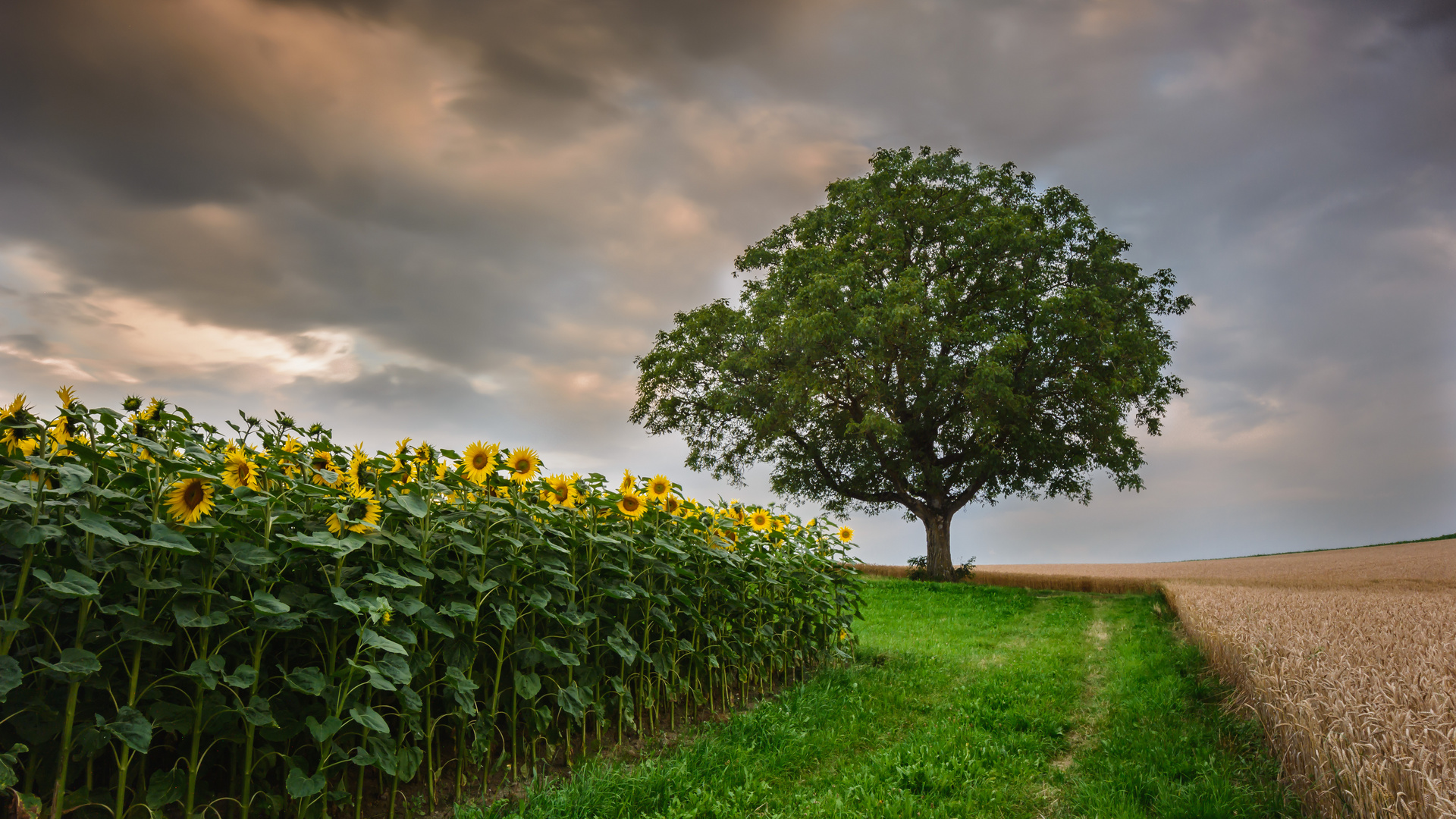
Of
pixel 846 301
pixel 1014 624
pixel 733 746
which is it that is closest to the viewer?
pixel 733 746

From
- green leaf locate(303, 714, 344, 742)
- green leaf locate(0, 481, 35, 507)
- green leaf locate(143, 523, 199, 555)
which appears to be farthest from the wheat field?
green leaf locate(0, 481, 35, 507)

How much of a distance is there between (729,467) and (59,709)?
900 inches

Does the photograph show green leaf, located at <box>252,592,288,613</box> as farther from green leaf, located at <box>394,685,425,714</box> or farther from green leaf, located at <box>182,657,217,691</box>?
green leaf, located at <box>394,685,425,714</box>

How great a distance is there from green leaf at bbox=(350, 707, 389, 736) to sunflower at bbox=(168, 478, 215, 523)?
1.10m

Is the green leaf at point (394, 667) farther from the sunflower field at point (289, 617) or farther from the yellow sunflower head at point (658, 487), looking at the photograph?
the yellow sunflower head at point (658, 487)

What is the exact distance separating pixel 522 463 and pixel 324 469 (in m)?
1.06

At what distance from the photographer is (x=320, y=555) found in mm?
3578

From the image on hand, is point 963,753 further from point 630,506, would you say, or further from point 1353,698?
point 630,506

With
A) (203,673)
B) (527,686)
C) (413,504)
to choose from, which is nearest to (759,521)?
(527,686)

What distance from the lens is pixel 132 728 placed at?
9.43ft

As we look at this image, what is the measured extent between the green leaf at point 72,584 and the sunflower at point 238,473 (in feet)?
2.09

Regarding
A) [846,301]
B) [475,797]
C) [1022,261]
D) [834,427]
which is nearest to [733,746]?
[475,797]

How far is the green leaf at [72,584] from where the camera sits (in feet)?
8.65

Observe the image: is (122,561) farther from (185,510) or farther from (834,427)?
(834,427)
